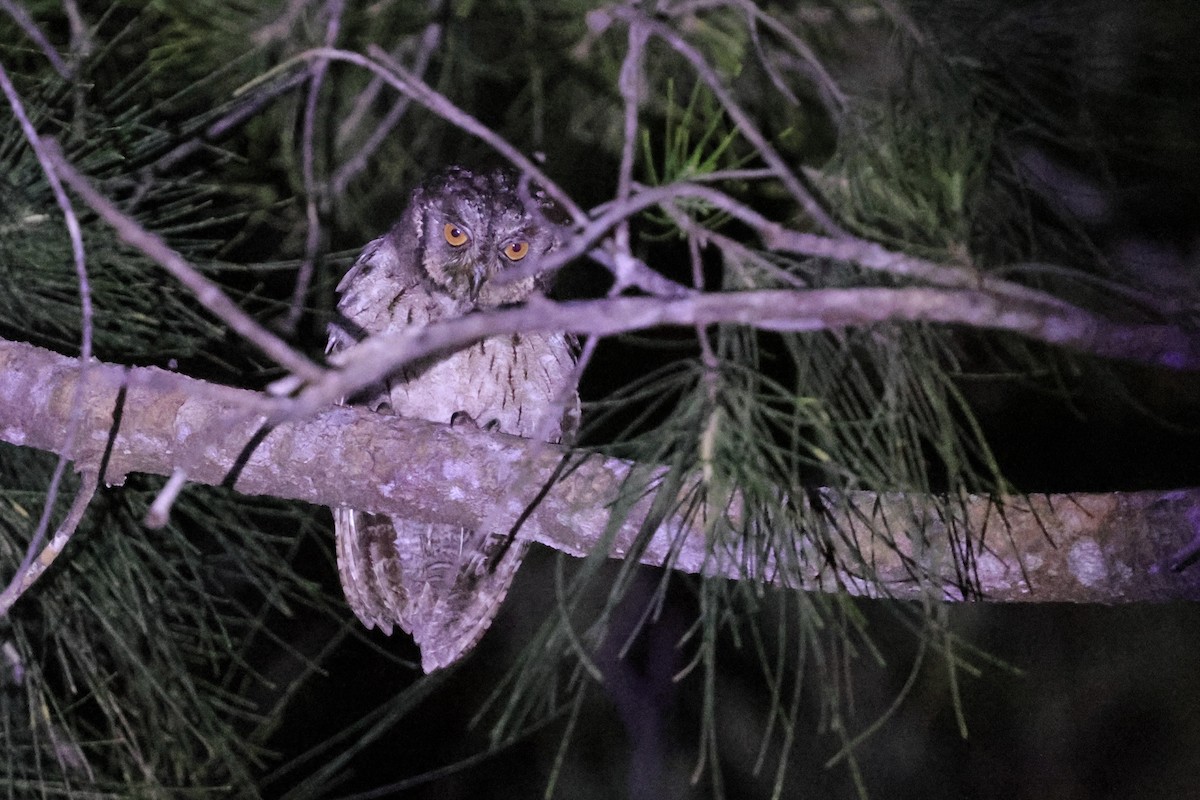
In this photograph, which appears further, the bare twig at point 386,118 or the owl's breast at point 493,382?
the owl's breast at point 493,382

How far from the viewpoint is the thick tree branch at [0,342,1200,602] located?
1119 mm

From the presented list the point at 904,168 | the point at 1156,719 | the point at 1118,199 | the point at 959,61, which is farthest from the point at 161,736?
the point at 1156,719

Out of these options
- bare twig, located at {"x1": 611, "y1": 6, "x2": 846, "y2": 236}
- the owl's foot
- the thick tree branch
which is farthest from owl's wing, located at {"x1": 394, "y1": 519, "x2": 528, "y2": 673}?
bare twig, located at {"x1": 611, "y1": 6, "x2": 846, "y2": 236}

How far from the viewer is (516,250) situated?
1.82 meters

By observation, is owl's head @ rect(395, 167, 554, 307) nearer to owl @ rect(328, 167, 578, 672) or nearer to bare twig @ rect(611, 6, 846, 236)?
owl @ rect(328, 167, 578, 672)

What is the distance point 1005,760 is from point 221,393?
3649mm

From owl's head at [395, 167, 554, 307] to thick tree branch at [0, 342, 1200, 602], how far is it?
0.53 meters

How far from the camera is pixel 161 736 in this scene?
1.53 metres

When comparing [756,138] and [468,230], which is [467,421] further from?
[756,138]

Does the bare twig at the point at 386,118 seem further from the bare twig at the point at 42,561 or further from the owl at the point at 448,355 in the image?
the bare twig at the point at 42,561

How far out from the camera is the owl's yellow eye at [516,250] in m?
1.81

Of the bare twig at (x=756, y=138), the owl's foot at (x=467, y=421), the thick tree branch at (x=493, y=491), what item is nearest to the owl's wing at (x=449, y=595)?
the owl's foot at (x=467, y=421)

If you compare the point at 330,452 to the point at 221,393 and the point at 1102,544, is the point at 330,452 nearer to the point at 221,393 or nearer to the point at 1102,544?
the point at 221,393

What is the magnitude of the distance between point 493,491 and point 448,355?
54 centimetres
